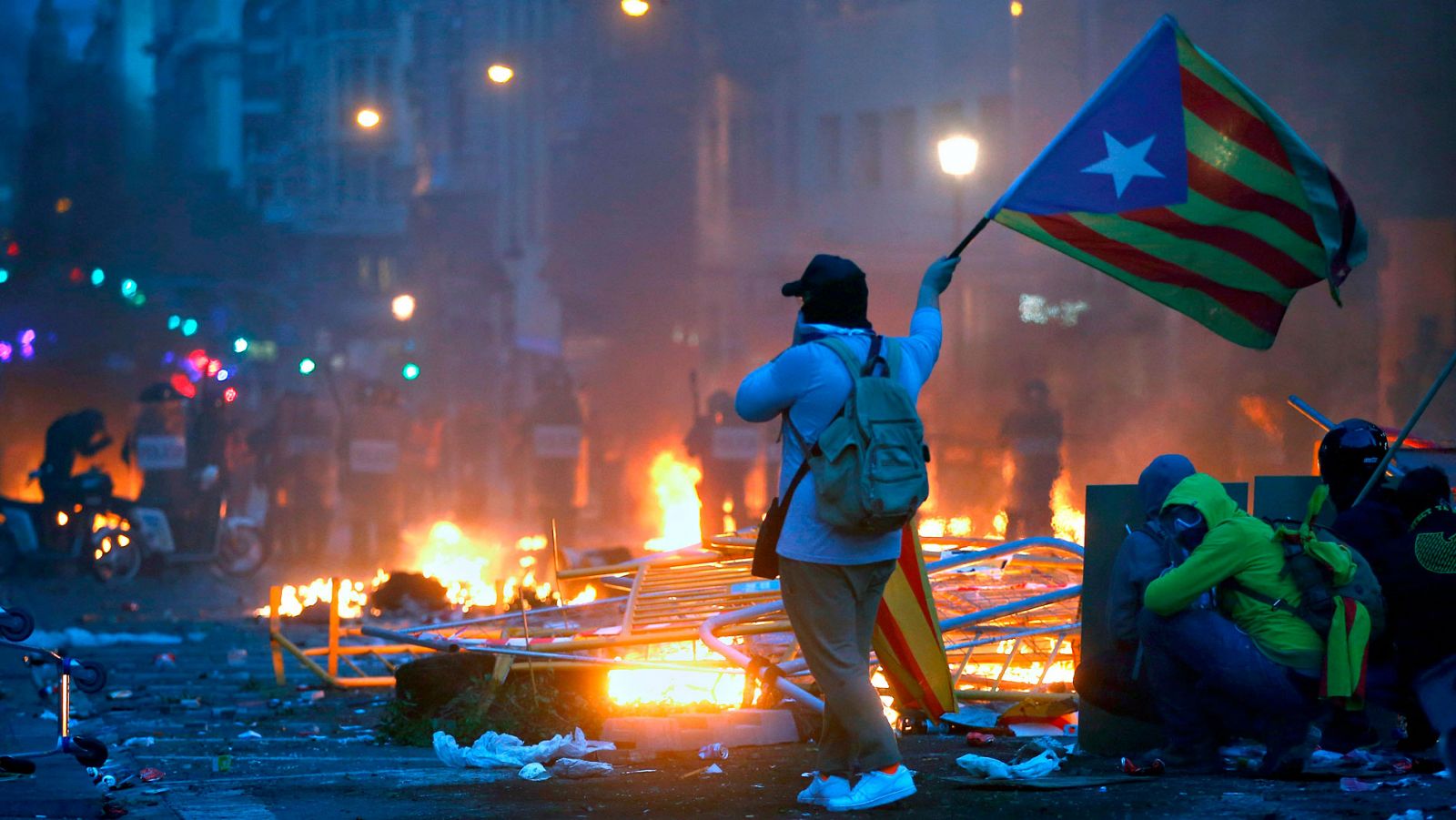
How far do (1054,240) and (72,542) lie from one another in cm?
1447

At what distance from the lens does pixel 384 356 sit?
22.7m

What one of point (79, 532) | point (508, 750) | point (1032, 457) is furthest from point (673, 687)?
point (79, 532)

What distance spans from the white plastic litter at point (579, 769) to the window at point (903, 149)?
47.0ft

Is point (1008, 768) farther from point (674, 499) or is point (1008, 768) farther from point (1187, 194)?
point (674, 499)

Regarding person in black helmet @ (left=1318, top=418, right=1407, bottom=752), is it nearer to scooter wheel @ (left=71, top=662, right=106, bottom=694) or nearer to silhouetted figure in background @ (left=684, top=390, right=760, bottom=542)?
scooter wheel @ (left=71, top=662, right=106, bottom=694)

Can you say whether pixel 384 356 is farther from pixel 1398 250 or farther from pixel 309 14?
pixel 1398 250

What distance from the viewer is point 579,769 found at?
5.74m

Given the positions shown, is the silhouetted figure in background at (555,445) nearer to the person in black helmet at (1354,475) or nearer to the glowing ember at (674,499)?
the glowing ember at (674,499)

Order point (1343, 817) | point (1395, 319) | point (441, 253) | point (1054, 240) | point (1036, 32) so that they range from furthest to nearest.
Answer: point (441, 253)
point (1036, 32)
point (1395, 319)
point (1054, 240)
point (1343, 817)

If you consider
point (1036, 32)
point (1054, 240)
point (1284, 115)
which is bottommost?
point (1054, 240)

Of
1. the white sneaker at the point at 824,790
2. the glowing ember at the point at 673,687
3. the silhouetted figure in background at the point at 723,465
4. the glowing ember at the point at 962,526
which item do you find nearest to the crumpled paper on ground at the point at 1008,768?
the white sneaker at the point at 824,790

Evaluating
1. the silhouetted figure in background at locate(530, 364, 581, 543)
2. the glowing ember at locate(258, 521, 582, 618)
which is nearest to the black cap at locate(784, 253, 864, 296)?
the glowing ember at locate(258, 521, 582, 618)

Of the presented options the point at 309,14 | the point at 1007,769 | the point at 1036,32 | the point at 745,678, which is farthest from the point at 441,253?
the point at 1007,769

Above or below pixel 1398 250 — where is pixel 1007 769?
below
